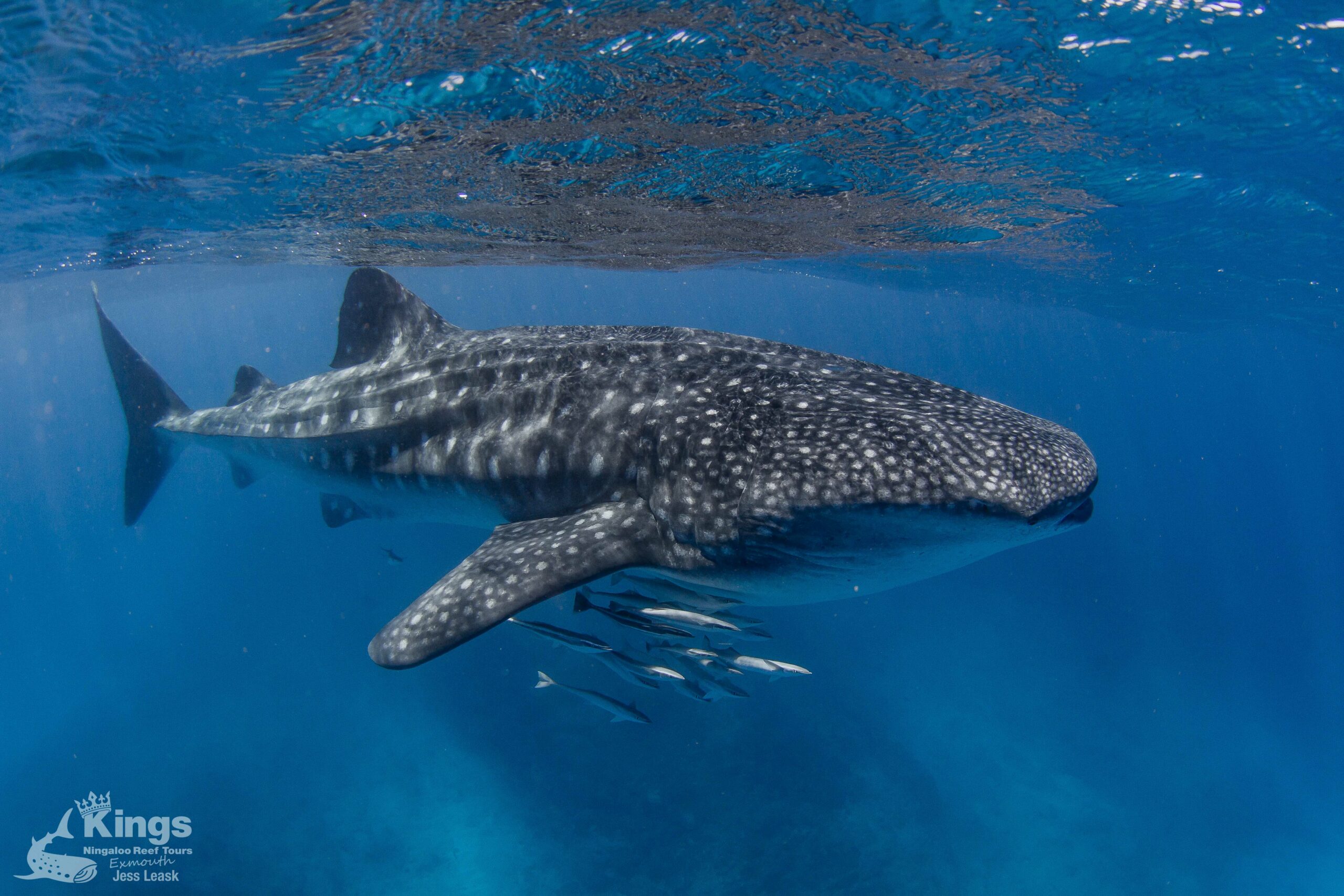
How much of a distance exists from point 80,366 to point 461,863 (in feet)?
602

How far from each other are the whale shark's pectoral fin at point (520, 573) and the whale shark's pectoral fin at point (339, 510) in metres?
3.92

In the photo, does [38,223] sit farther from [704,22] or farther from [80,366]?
[80,366]

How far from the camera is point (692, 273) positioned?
118 feet

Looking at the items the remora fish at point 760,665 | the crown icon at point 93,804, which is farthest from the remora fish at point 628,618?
the crown icon at point 93,804

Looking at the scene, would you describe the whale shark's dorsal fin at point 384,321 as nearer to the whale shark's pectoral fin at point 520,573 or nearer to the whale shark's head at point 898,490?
the whale shark's pectoral fin at point 520,573

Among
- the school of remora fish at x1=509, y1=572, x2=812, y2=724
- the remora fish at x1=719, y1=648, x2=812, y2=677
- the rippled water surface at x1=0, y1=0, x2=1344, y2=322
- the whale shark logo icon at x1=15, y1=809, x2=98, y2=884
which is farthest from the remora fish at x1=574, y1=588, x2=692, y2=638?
the whale shark logo icon at x1=15, y1=809, x2=98, y2=884

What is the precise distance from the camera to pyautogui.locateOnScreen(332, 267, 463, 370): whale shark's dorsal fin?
750cm

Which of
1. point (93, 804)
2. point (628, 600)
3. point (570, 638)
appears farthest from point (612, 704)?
point (93, 804)

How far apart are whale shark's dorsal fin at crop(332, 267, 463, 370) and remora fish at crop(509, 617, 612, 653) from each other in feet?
12.3

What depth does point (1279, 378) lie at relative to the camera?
235 ft

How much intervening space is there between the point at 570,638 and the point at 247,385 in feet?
24.4

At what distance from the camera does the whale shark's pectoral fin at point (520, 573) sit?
13.6ft

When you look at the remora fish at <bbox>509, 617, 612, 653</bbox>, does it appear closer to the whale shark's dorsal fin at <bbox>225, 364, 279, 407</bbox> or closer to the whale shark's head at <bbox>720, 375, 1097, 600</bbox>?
the whale shark's head at <bbox>720, 375, 1097, 600</bbox>

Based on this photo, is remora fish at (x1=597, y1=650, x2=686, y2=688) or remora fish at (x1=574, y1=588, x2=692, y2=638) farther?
remora fish at (x1=597, y1=650, x2=686, y2=688)
